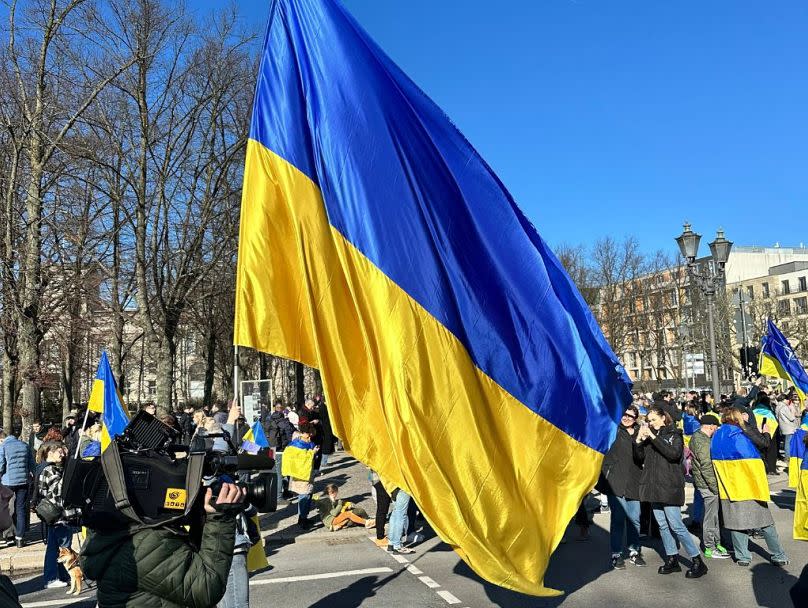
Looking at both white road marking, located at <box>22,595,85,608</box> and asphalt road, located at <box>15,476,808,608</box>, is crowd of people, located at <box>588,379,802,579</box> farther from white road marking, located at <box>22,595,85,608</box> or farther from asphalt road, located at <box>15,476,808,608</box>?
white road marking, located at <box>22,595,85,608</box>

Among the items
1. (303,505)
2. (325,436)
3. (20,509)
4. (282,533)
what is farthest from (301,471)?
(325,436)

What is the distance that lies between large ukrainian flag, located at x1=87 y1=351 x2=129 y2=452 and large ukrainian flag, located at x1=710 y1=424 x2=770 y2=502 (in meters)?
7.47

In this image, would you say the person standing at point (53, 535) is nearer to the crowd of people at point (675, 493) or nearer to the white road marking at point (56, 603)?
the white road marking at point (56, 603)

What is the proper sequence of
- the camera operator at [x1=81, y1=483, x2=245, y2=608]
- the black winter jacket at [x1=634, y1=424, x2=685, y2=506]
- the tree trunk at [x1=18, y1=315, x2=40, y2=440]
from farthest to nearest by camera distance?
the tree trunk at [x1=18, y1=315, x2=40, y2=440] → the black winter jacket at [x1=634, y1=424, x2=685, y2=506] → the camera operator at [x1=81, y1=483, x2=245, y2=608]

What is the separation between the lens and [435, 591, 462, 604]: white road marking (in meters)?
7.68

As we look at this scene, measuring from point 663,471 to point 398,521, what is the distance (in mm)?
3526

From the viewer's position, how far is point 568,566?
9219 mm

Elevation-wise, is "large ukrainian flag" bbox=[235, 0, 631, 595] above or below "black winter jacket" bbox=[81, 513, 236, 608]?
above

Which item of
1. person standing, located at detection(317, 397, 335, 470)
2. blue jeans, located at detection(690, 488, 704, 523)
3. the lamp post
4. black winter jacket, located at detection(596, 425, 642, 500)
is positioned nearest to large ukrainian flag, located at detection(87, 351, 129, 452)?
black winter jacket, located at detection(596, 425, 642, 500)

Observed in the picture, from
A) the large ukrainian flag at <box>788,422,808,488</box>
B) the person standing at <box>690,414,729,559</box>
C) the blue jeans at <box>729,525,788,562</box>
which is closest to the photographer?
the blue jeans at <box>729,525,788,562</box>

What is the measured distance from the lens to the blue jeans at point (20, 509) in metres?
12.0

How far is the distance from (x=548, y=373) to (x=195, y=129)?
23368 mm

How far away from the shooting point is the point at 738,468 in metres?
8.74

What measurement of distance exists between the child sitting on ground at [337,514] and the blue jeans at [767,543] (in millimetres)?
5509
